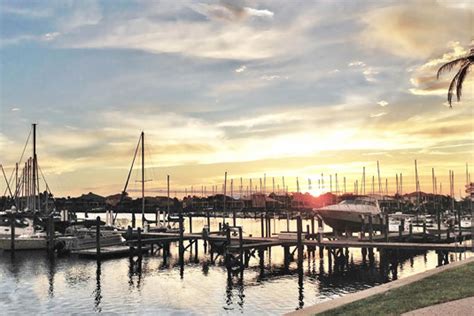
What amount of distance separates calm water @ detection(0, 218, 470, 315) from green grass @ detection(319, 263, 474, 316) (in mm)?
9968

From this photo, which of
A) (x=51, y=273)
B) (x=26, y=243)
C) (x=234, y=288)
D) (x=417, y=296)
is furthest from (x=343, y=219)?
(x=417, y=296)

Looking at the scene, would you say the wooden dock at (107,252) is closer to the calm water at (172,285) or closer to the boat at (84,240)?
the boat at (84,240)

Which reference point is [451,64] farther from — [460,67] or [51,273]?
[51,273]

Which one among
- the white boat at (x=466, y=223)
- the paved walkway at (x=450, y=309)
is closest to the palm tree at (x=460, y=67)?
the paved walkway at (x=450, y=309)

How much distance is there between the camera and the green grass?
13859mm

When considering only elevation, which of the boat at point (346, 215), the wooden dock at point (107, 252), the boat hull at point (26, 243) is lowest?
the wooden dock at point (107, 252)

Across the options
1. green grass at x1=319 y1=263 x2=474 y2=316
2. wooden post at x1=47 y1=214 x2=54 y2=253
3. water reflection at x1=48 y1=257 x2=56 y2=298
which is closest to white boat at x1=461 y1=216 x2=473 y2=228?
wooden post at x1=47 y1=214 x2=54 y2=253

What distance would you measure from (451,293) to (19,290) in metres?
27.2

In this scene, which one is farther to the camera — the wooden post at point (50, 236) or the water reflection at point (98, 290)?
the wooden post at point (50, 236)

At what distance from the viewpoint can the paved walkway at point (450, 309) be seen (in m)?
12.4

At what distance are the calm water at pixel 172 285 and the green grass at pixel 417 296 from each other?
9.97m

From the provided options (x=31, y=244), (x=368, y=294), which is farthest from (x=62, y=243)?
(x=368, y=294)

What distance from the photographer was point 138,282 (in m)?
34.4

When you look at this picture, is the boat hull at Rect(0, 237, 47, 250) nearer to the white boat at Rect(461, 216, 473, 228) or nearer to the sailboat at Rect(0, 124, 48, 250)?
the sailboat at Rect(0, 124, 48, 250)
